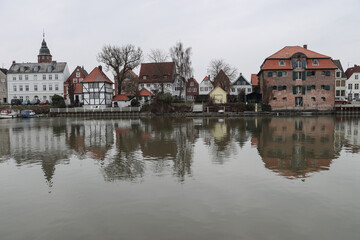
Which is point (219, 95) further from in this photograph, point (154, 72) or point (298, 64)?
point (154, 72)

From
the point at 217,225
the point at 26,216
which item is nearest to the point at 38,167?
the point at 26,216

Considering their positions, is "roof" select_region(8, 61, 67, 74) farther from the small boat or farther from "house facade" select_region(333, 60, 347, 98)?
"house facade" select_region(333, 60, 347, 98)

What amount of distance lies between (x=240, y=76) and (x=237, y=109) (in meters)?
25.2

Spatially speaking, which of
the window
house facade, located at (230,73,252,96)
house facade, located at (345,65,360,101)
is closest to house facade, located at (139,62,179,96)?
house facade, located at (230,73,252,96)

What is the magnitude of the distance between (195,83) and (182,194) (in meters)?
64.6

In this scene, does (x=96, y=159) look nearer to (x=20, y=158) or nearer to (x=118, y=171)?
(x=118, y=171)

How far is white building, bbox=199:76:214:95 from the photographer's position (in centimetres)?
7144

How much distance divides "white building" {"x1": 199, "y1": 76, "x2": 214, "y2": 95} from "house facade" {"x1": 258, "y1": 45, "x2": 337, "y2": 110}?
63.1 feet

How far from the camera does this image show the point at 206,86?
7162cm

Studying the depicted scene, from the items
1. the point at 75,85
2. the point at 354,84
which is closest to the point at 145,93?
the point at 75,85

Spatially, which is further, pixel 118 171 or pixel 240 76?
pixel 240 76

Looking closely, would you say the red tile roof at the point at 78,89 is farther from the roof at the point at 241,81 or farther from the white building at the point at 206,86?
the roof at the point at 241,81

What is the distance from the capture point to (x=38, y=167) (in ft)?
39.0

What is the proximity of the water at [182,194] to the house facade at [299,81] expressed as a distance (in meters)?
40.2
